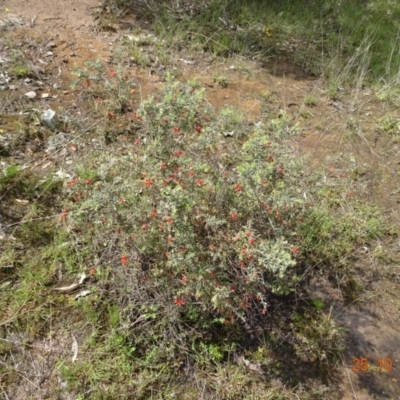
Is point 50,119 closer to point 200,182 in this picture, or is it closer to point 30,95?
point 30,95

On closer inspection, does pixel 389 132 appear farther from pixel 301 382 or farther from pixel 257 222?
pixel 301 382

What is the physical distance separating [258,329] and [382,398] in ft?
3.03

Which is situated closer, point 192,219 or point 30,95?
point 192,219

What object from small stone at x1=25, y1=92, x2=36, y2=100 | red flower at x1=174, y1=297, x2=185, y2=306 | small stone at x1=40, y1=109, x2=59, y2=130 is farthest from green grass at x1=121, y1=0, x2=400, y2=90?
red flower at x1=174, y1=297, x2=185, y2=306

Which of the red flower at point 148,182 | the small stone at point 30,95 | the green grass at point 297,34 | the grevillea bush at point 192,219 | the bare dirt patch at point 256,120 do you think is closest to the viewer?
the grevillea bush at point 192,219

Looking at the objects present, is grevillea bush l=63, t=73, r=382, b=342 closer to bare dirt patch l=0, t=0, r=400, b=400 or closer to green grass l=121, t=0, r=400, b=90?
bare dirt patch l=0, t=0, r=400, b=400
